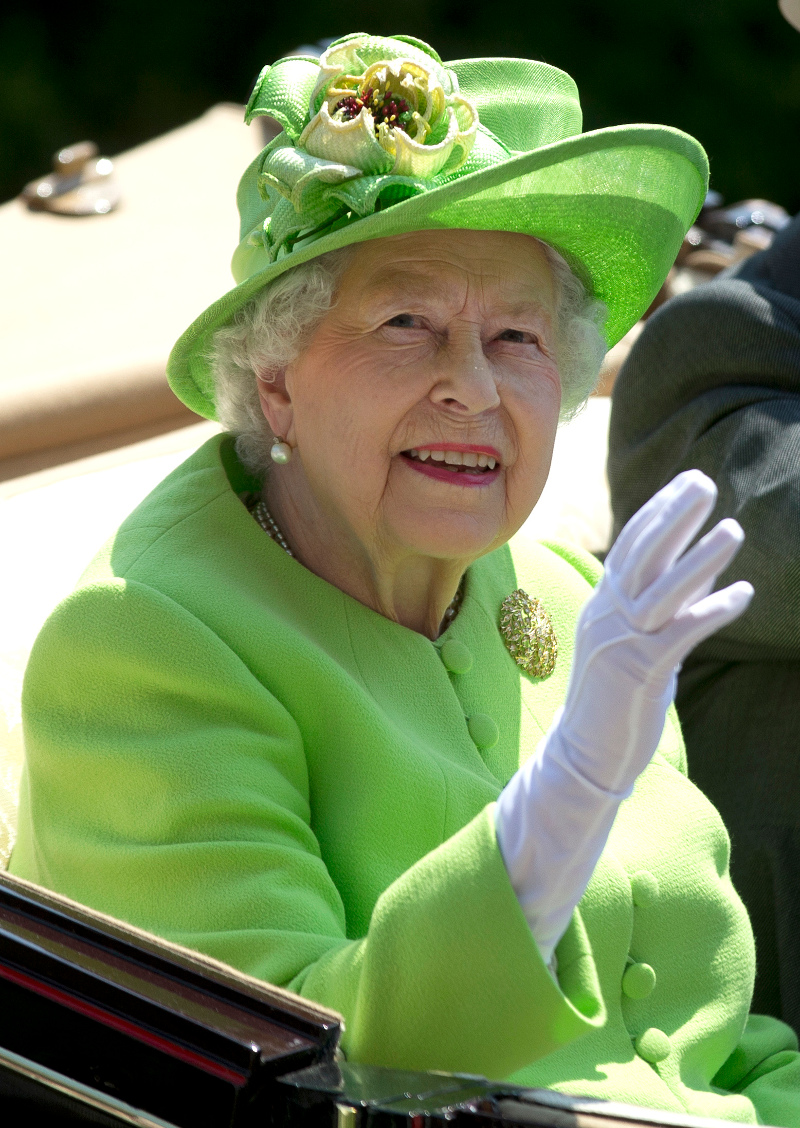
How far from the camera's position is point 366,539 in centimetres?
173

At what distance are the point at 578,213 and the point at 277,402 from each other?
0.45m

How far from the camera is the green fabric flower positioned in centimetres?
162

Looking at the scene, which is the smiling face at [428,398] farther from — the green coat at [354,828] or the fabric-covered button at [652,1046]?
the fabric-covered button at [652,1046]

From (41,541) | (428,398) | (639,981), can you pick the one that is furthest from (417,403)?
(41,541)

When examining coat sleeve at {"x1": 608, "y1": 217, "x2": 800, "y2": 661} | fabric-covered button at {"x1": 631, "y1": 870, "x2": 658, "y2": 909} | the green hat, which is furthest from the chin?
coat sleeve at {"x1": 608, "y1": 217, "x2": 800, "y2": 661}

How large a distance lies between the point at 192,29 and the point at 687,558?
A: 306 inches

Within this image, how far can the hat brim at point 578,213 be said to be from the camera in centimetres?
156

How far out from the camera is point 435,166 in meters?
1.65

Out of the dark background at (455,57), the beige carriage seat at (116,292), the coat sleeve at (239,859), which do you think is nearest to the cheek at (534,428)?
the coat sleeve at (239,859)

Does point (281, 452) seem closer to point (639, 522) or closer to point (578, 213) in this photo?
point (578, 213)

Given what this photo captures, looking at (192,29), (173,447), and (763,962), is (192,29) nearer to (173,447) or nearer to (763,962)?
(173,447)

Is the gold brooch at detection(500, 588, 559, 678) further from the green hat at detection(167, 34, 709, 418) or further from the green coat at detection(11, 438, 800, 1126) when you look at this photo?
the green hat at detection(167, 34, 709, 418)

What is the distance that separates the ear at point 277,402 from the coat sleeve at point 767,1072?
1.04m

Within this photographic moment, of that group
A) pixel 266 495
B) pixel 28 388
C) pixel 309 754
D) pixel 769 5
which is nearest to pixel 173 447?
pixel 28 388
